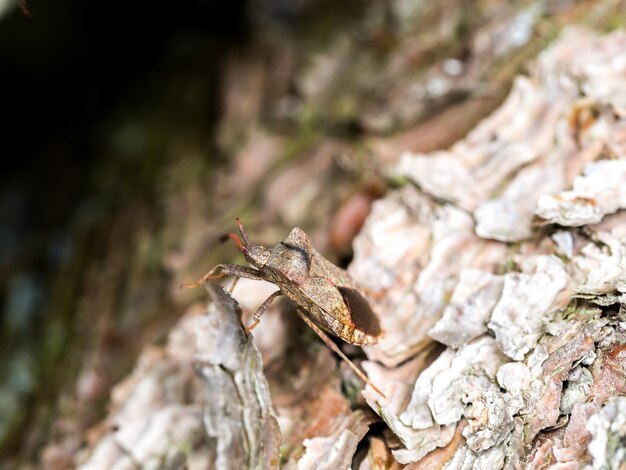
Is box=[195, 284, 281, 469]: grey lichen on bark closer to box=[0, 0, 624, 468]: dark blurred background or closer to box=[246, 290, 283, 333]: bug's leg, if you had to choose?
box=[246, 290, 283, 333]: bug's leg

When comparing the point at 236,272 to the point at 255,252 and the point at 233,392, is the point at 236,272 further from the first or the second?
the point at 233,392

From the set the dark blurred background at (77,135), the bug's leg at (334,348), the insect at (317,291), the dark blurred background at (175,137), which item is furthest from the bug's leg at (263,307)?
the dark blurred background at (77,135)

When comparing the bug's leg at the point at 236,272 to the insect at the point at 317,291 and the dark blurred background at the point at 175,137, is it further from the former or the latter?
the dark blurred background at the point at 175,137

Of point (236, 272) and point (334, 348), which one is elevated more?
point (236, 272)

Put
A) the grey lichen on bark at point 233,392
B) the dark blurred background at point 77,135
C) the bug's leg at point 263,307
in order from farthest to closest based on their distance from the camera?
1. the dark blurred background at point 77,135
2. the bug's leg at point 263,307
3. the grey lichen on bark at point 233,392

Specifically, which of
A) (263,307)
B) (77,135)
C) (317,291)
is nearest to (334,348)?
(317,291)

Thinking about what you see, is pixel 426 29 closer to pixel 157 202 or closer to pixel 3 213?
pixel 157 202
